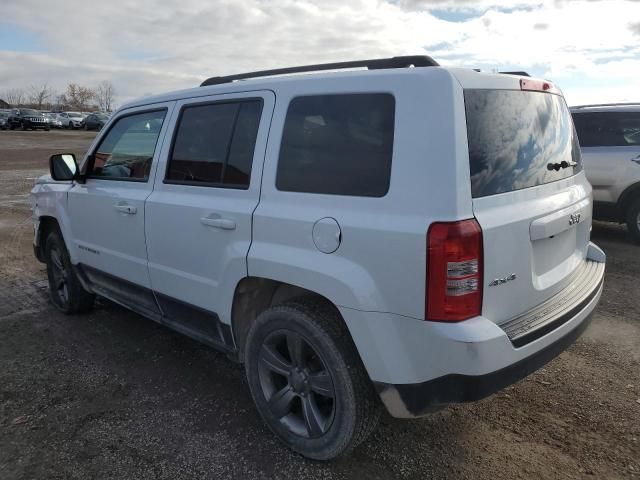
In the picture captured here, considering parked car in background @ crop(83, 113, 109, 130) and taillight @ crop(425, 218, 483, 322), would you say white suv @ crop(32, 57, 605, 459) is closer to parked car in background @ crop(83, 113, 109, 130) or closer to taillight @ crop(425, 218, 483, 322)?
taillight @ crop(425, 218, 483, 322)

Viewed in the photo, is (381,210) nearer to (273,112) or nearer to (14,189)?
(273,112)

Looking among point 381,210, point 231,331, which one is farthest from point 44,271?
point 381,210

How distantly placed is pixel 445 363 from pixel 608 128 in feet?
21.2

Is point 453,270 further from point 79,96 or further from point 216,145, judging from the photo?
point 79,96

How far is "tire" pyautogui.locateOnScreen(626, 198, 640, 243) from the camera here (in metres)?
7.02

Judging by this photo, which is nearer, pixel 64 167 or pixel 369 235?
pixel 369 235

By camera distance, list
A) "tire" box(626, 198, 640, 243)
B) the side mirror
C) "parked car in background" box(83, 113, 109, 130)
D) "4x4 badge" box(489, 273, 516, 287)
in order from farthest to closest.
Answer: "parked car in background" box(83, 113, 109, 130)
"tire" box(626, 198, 640, 243)
the side mirror
"4x4 badge" box(489, 273, 516, 287)

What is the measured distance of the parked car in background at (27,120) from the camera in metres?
42.8

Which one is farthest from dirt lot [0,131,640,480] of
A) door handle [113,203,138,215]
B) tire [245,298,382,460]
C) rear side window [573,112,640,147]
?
rear side window [573,112,640,147]

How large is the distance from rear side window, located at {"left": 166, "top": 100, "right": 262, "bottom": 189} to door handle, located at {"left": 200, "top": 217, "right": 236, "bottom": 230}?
0.21m

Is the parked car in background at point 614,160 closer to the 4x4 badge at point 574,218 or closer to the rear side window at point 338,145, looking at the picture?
the 4x4 badge at point 574,218

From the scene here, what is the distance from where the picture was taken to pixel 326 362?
8.27 ft

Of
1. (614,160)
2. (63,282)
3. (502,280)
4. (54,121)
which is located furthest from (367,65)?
(54,121)

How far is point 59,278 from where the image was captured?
4.96 m
